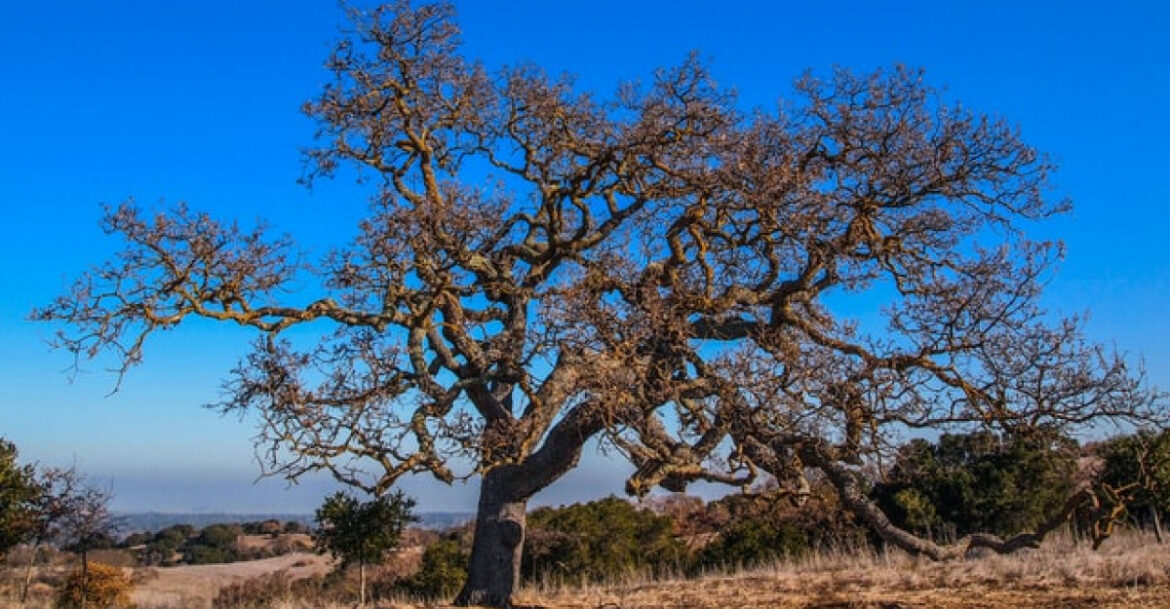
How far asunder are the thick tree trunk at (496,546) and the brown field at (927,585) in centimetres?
36

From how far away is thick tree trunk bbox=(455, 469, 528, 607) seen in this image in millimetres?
11031

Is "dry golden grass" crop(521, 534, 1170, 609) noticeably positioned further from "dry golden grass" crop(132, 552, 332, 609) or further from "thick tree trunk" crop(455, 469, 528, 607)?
"dry golden grass" crop(132, 552, 332, 609)

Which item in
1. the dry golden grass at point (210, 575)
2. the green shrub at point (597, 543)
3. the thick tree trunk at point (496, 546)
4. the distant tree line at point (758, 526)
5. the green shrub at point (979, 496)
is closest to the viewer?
the thick tree trunk at point (496, 546)

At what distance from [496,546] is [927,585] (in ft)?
16.6

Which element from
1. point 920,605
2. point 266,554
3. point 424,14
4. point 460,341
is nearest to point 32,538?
point 460,341

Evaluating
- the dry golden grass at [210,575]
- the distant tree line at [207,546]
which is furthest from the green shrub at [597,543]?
the distant tree line at [207,546]

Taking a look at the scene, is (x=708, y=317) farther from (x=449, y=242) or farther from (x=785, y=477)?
(x=449, y=242)

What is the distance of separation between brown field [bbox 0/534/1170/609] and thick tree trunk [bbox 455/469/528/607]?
363 millimetres

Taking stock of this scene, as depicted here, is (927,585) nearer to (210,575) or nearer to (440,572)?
(440,572)

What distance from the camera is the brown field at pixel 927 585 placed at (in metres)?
9.06

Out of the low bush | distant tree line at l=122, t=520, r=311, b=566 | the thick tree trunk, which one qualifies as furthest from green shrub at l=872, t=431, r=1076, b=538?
distant tree line at l=122, t=520, r=311, b=566

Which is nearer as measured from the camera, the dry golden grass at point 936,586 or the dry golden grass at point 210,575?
the dry golden grass at point 936,586

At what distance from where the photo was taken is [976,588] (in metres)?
10.0

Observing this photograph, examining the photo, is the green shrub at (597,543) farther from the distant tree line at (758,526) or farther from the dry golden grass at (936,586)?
the dry golden grass at (936,586)
